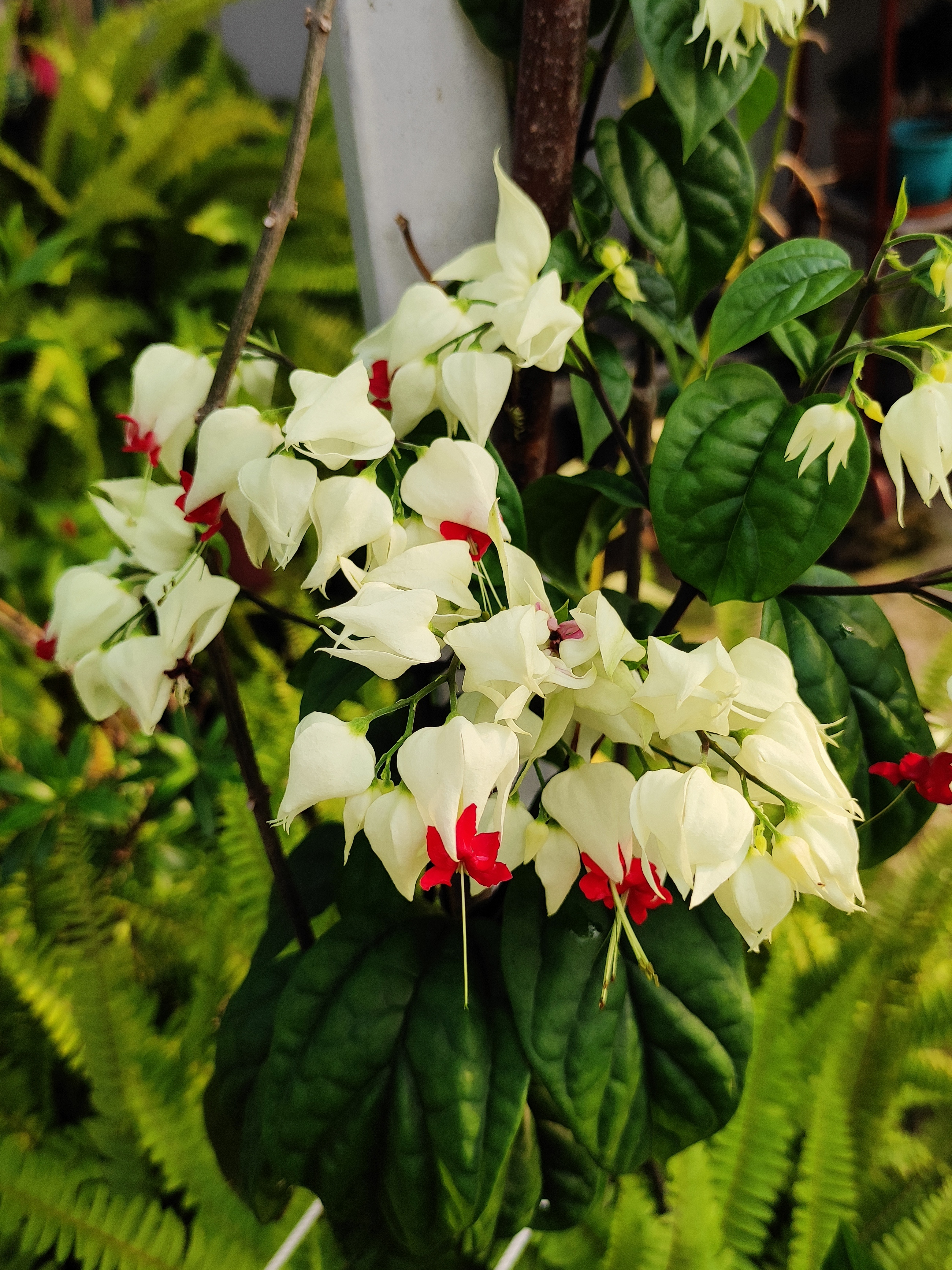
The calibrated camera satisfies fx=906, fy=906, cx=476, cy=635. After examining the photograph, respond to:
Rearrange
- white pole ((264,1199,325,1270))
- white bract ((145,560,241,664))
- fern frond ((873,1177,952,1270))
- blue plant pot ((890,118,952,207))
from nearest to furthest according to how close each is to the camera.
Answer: white bract ((145,560,241,664))
white pole ((264,1199,325,1270))
fern frond ((873,1177,952,1270))
blue plant pot ((890,118,952,207))

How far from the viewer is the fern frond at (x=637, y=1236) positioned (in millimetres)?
862

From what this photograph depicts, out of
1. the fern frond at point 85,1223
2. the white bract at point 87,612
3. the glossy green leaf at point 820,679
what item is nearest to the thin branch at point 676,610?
the glossy green leaf at point 820,679

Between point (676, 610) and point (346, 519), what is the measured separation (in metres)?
→ 0.27

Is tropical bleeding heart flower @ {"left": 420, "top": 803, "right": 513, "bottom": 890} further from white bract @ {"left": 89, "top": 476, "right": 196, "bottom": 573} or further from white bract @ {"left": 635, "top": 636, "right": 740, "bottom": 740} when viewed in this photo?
white bract @ {"left": 89, "top": 476, "right": 196, "bottom": 573}

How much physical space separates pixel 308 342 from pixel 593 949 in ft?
5.50

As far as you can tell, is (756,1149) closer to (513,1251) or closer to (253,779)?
(513,1251)

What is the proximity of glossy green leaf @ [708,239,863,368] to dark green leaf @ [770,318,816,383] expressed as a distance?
7 centimetres

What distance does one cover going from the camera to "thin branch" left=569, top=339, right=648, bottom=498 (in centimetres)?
60

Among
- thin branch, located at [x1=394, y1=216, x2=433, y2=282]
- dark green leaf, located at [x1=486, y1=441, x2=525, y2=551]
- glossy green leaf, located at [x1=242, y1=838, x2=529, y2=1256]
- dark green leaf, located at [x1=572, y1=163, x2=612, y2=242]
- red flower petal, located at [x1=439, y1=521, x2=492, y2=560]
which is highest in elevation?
dark green leaf, located at [x1=572, y1=163, x2=612, y2=242]

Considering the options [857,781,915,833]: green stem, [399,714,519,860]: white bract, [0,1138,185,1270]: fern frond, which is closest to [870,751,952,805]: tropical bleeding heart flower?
[857,781,915,833]: green stem

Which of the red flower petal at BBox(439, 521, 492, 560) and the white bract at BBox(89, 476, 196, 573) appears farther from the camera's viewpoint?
the white bract at BBox(89, 476, 196, 573)

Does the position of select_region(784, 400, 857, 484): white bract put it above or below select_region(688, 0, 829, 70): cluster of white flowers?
below

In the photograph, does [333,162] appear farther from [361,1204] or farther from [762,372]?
[361,1204]

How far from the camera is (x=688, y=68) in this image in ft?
1.74
